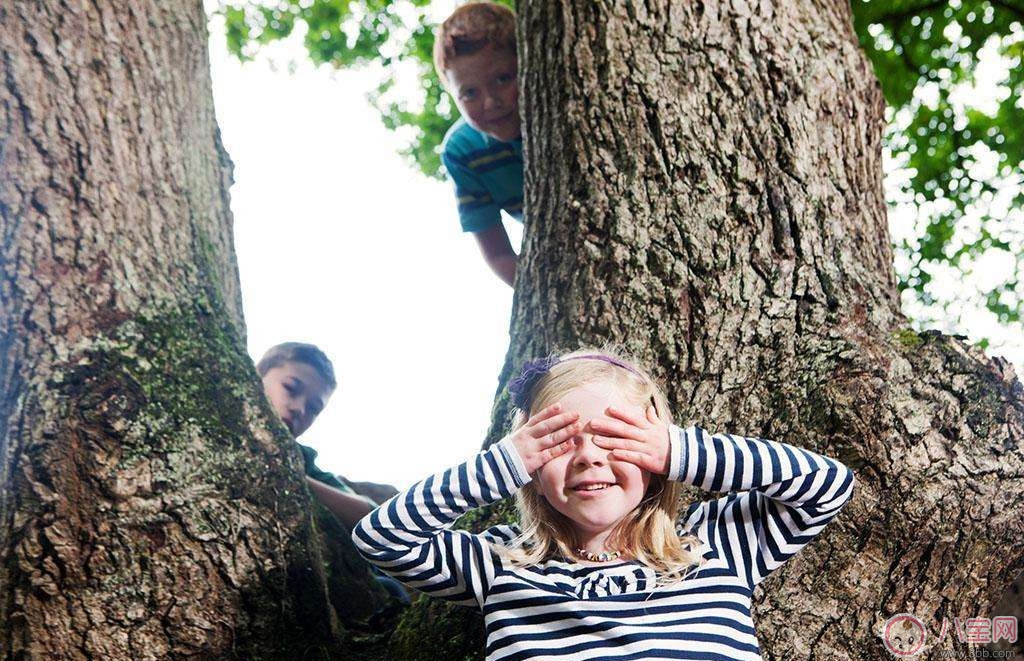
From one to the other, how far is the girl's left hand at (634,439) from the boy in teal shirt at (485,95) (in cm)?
222

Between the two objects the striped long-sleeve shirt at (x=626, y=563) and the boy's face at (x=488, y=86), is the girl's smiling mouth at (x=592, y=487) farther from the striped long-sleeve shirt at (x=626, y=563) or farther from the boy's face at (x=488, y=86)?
the boy's face at (x=488, y=86)

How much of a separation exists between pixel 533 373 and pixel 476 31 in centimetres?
219

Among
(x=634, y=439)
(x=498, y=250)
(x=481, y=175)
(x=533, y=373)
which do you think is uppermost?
→ (x=481, y=175)

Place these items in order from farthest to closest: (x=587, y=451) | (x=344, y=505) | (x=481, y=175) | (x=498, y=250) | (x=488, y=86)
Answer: (x=498, y=250) < (x=481, y=175) < (x=488, y=86) < (x=344, y=505) < (x=587, y=451)

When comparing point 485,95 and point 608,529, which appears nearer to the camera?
point 608,529

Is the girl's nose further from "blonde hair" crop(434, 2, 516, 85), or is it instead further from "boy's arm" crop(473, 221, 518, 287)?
"boy's arm" crop(473, 221, 518, 287)

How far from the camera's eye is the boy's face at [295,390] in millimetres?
4547

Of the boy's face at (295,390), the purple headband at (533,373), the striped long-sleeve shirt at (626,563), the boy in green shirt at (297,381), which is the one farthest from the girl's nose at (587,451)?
the boy's face at (295,390)

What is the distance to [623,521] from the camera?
1.99m

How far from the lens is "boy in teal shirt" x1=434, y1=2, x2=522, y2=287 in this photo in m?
3.77

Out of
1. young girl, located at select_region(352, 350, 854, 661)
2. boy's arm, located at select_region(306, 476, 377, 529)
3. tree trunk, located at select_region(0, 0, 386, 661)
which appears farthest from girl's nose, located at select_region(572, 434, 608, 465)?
boy's arm, located at select_region(306, 476, 377, 529)

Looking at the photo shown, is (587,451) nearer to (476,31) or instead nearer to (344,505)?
(344,505)

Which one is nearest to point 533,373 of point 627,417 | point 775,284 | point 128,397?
point 627,417

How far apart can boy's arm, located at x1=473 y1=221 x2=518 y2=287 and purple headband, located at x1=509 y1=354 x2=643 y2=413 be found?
231 cm
